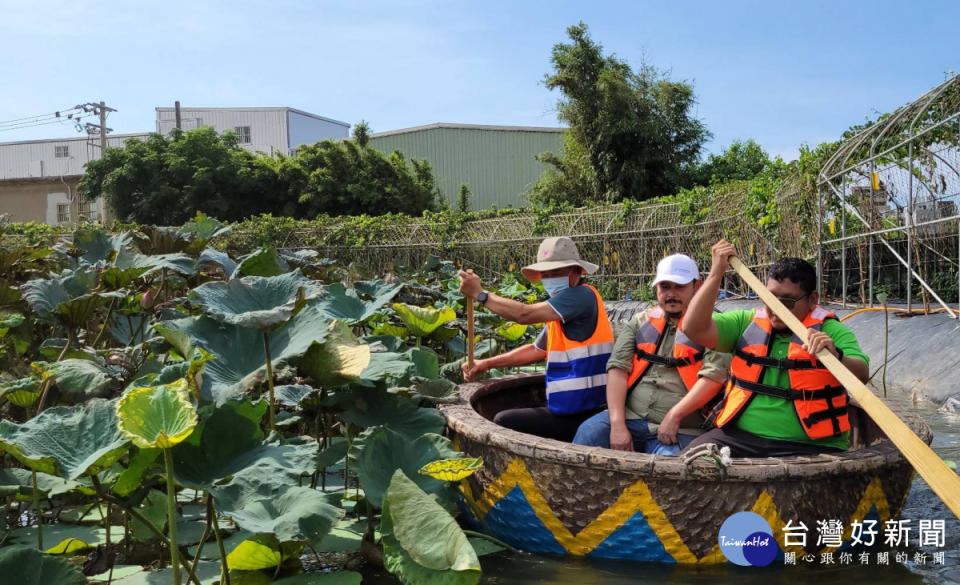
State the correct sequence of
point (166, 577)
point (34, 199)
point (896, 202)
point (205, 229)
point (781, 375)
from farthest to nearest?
point (34, 199)
point (896, 202)
point (205, 229)
point (781, 375)
point (166, 577)

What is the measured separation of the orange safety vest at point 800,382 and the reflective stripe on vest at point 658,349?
312 mm

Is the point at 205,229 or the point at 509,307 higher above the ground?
the point at 205,229

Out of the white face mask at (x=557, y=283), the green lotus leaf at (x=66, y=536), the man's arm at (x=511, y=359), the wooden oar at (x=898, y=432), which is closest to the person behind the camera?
the wooden oar at (x=898, y=432)

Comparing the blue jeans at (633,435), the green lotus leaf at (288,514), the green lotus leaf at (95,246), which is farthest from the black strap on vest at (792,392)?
the green lotus leaf at (95,246)

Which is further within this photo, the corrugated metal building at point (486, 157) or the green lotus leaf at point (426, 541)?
the corrugated metal building at point (486, 157)

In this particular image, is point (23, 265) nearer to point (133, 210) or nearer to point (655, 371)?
point (655, 371)

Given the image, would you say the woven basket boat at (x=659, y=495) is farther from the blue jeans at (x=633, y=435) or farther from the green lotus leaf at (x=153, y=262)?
the green lotus leaf at (x=153, y=262)

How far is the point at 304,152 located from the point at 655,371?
27.1m

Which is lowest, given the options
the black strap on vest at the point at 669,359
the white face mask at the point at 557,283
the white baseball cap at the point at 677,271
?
the black strap on vest at the point at 669,359

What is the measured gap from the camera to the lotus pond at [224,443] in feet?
6.29

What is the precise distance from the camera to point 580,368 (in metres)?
3.89

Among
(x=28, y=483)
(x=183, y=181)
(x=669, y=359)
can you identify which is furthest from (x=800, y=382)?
(x=183, y=181)

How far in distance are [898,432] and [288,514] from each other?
168cm

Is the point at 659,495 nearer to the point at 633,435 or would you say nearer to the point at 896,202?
the point at 633,435
